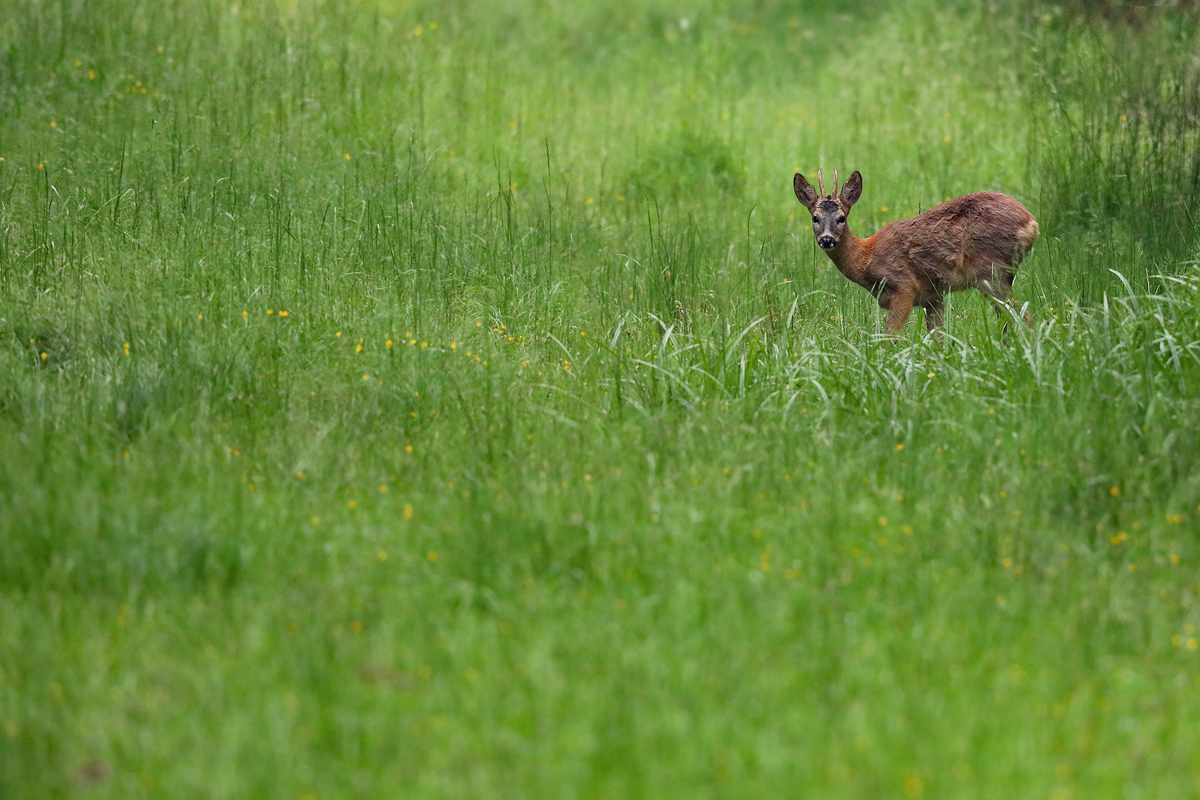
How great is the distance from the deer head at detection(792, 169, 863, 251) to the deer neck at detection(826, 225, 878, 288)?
107 millimetres

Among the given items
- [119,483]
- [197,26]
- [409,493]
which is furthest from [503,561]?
[197,26]

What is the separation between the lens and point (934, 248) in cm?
770

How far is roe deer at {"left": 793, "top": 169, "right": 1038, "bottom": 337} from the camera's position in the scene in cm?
758

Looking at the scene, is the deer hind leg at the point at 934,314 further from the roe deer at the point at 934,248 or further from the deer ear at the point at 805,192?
the deer ear at the point at 805,192

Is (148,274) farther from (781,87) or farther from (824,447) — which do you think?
(781,87)

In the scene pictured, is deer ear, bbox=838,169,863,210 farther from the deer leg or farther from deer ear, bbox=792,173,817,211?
the deer leg

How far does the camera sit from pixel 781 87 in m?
12.5

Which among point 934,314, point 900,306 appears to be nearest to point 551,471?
point 900,306

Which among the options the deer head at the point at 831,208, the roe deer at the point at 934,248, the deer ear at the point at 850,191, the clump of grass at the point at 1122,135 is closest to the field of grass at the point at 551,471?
the clump of grass at the point at 1122,135

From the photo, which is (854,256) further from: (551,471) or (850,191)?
(551,471)

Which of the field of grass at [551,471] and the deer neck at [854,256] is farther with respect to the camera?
the deer neck at [854,256]

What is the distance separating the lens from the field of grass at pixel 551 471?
3.61 metres

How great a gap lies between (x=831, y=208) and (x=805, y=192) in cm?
29

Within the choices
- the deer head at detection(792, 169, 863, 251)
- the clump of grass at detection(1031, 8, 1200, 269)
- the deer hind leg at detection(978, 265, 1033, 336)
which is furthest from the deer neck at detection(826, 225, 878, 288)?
the clump of grass at detection(1031, 8, 1200, 269)
